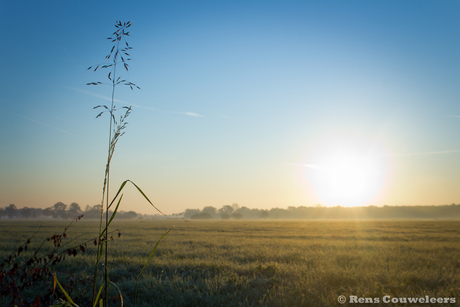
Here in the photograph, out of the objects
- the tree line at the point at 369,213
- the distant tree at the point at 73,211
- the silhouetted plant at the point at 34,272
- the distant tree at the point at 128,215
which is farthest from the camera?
the distant tree at the point at 128,215

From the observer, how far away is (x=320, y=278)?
7.05m

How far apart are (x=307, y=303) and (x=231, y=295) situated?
5.79 ft

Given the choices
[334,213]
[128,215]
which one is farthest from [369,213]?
[128,215]

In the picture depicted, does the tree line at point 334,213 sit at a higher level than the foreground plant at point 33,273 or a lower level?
lower

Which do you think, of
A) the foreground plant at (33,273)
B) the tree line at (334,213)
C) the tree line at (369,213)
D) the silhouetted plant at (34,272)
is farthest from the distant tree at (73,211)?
the silhouetted plant at (34,272)

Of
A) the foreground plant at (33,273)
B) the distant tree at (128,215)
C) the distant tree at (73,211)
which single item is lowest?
the distant tree at (128,215)

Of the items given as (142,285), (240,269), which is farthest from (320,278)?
(142,285)

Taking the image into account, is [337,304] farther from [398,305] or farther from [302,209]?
[302,209]

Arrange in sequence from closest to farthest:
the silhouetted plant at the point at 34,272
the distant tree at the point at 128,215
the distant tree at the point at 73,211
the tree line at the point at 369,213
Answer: the silhouetted plant at the point at 34,272 < the distant tree at the point at 73,211 < the tree line at the point at 369,213 < the distant tree at the point at 128,215

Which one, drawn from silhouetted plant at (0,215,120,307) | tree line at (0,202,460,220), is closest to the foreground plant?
silhouetted plant at (0,215,120,307)

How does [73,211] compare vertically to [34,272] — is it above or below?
below

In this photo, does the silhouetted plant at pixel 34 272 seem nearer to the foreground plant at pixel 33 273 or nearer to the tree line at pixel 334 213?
the foreground plant at pixel 33 273

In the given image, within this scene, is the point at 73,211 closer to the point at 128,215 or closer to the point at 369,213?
the point at 128,215

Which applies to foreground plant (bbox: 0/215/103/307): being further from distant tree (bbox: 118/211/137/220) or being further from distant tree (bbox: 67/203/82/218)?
distant tree (bbox: 118/211/137/220)
